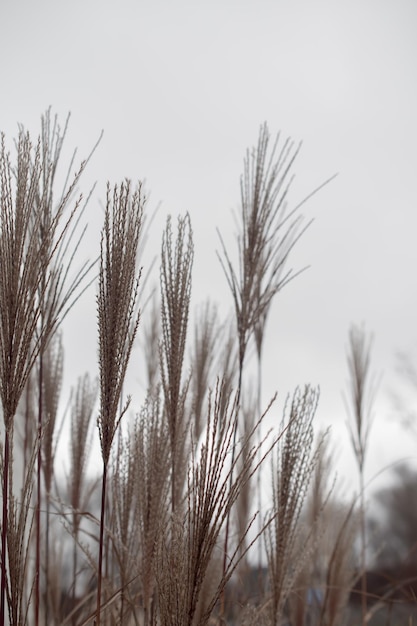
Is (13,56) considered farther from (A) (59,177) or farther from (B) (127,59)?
(A) (59,177)

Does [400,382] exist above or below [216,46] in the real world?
below

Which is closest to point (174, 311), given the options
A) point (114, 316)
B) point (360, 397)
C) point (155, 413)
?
point (155, 413)

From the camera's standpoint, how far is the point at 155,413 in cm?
176

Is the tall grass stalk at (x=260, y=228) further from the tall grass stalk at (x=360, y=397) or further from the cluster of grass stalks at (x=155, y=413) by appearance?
the tall grass stalk at (x=360, y=397)

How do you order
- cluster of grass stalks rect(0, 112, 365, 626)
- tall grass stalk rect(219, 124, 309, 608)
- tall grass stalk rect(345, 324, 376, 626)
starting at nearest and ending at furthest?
1. cluster of grass stalks rect(0, 112, 365, 626)
2. tall grass stalk rect(219, 124, 309, 608)
3. tall grass stalk rect(345, 324, 376, 626)

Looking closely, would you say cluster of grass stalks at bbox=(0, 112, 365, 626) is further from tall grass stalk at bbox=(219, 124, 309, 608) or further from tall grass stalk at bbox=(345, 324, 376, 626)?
tall grass stalk at bbox=(345, 324, 376, 626)

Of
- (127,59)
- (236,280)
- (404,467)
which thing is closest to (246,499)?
(236,280)

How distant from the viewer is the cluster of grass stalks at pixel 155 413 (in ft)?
4.07

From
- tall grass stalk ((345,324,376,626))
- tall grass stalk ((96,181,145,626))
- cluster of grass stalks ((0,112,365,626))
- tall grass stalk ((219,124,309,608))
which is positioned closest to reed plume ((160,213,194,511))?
cluster of grass stalks ((0,112,365,626))

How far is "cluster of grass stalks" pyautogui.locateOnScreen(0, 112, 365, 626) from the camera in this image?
4.07ft

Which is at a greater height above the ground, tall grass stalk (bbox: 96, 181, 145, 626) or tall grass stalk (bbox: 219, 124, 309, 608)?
tall grass stalk (bbox: 219, 124, 309, 608)

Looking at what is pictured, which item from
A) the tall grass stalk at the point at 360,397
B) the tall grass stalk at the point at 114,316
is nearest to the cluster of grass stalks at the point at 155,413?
the tall grass stalk at the point at 114,316

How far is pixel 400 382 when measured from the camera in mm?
10500

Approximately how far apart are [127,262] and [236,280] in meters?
0.65
